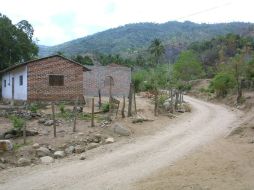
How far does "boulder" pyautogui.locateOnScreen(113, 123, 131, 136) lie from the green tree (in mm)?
46427

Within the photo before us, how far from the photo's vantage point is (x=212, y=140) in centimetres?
1689

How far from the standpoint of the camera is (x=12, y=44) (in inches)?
1577

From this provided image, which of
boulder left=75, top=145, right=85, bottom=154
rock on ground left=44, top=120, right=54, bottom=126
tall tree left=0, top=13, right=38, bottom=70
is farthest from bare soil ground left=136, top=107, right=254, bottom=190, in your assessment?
tall tree left=0, top=13, right=38, bottom=70

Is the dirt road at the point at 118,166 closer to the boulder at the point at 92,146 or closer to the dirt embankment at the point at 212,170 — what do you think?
the dirt embankment at the point at 212,170

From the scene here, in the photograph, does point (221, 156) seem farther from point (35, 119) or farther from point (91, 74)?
point (91, 74)

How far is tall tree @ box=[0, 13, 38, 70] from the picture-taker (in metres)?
39.2

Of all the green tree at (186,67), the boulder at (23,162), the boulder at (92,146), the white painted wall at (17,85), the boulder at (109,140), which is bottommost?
the boulder at (23,162)

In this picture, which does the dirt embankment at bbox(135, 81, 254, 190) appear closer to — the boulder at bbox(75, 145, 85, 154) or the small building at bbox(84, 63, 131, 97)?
the boulder at bbox(75, 145, 85, 154)

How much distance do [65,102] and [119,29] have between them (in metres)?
127

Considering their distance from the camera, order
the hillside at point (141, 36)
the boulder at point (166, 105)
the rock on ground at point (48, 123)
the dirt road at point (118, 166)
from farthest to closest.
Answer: the hillside at point (141, 36)
the boulder at point (166, 105)
the rock on ground at point (48, 123)
the dirt road at point (118, 166)

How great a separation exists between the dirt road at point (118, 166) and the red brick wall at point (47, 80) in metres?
12.6

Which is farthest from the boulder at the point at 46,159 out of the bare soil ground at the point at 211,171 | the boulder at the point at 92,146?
the bare soil ground at the point at 211,171

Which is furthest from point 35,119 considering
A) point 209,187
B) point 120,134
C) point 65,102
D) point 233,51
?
point 233,51

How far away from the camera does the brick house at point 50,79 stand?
29078 mm
